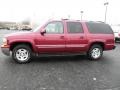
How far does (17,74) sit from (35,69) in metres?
0.90

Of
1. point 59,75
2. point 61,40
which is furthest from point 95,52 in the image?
point 59,75

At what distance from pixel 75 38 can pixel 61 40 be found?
2.14 ft

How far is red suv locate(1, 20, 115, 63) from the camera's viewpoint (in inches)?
324

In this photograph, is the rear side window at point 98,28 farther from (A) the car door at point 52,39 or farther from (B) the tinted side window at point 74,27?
(A) the car door at point 52,39

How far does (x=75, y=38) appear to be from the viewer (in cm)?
881

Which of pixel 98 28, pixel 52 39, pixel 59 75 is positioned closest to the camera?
pixel 59 75

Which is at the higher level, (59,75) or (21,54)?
(21,54)

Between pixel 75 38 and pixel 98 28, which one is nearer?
pixel 75 38

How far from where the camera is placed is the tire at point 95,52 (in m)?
9.33

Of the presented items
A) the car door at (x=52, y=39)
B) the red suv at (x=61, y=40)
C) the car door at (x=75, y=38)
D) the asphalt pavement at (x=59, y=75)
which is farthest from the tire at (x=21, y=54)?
the car door at (x=75, y=38)

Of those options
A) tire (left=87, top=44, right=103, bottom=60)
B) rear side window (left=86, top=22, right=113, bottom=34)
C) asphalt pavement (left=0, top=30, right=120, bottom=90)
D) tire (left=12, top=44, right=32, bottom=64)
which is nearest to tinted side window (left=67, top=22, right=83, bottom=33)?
rear side window (left=86, top=22, right=113, bottom=34)

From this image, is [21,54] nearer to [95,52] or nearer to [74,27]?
[74,27]

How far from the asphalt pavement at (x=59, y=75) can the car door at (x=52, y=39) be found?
57cm

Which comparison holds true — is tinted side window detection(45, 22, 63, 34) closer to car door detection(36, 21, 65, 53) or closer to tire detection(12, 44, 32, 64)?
car door detection(36, 21, 65, 53)
